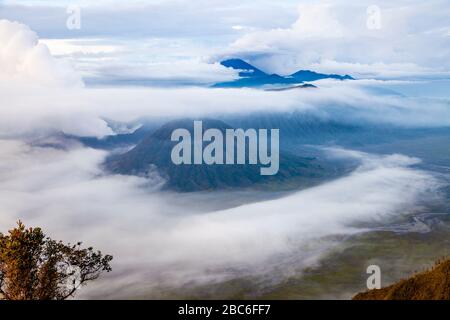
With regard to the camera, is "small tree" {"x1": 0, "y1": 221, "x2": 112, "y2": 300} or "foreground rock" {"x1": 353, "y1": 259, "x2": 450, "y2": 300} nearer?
"small tree" {"x1": 0, "y1": 221, "x2": 112, "y2": 300}

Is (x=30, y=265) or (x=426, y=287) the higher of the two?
(x=30, y=265)

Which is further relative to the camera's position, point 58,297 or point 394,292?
point 394,292

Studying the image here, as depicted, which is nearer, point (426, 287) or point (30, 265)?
point (30, 265)

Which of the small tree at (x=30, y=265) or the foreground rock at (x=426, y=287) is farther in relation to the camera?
the foreground rock at (x=426, y=287)
